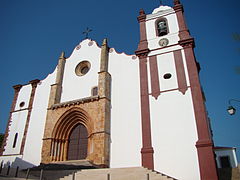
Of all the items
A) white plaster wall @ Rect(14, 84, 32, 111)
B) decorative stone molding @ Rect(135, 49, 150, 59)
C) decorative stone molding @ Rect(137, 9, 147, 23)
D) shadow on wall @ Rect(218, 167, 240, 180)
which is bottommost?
shadow on wall @ Rect(218, 167, 240, 180)

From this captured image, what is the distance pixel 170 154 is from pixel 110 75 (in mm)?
8263

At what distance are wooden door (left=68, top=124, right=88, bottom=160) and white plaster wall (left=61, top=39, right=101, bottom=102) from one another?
2.83m

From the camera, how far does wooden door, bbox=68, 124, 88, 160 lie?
688 inches

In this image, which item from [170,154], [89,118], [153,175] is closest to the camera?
[153,175]

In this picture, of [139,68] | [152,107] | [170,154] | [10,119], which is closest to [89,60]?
[139,68]

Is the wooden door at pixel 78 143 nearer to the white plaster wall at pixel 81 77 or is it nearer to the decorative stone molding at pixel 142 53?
the white plaster wall at pixel 81 77

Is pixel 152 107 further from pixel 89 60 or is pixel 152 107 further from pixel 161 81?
pixel 89 60

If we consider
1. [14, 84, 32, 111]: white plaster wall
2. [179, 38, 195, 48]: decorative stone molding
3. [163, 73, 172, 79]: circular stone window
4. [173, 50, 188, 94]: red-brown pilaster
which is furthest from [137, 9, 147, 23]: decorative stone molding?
[14, 84, 32, 111]: white plaster wall

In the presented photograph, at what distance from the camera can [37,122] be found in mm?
19859

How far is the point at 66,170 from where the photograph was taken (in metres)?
13.9

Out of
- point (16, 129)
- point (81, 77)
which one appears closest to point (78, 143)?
point (81, 77)

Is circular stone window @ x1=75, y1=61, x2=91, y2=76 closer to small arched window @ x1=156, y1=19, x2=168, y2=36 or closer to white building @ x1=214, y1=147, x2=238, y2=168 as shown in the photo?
small arched window @ x1=156, y1=19, x2=168, y2=36

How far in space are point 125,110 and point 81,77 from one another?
581cm

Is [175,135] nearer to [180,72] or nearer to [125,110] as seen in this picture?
[125,110]
